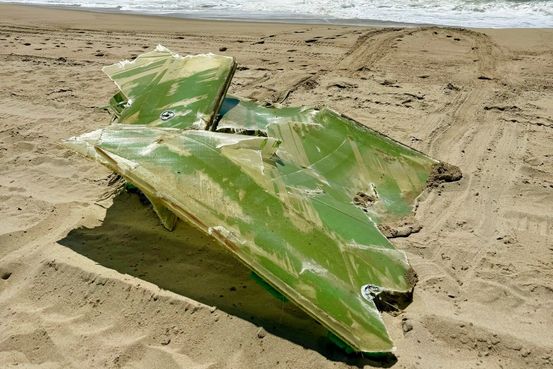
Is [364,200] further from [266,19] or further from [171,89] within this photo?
[266,19]

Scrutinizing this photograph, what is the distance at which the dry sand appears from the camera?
2.54 metres

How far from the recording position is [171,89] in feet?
12.9

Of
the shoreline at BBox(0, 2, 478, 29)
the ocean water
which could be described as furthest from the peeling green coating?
the ocean water

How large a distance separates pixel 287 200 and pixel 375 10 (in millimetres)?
8666

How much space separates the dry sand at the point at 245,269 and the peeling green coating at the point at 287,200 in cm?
22

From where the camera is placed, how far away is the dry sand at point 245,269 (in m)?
2.54

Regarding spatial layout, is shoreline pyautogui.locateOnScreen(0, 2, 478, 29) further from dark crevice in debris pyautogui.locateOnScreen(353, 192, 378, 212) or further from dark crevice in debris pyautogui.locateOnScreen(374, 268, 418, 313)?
dark crevice in debris pyautogui.locateOnScreen(374, 268, 418, 313)

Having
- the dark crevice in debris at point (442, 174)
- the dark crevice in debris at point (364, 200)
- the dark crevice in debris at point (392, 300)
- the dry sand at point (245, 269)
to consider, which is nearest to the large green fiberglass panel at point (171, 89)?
the dry sand at point (245, 269)

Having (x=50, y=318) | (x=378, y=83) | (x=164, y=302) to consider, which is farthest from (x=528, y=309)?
(x=378, y=83)

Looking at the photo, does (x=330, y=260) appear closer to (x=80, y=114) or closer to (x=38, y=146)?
(x=38, y=146)

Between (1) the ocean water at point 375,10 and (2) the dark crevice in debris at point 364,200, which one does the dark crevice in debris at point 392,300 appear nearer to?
(2) the dark crevice in debris at point 364,200

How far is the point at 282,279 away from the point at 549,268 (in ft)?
5.67

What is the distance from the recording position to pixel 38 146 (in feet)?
15.0

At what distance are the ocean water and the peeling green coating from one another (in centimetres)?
682
